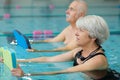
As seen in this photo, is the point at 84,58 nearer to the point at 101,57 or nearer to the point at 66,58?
the point at 101,57

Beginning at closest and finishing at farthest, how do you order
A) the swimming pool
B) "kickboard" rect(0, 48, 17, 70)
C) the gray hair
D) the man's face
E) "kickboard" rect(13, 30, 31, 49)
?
"kickboard" rect(0, 48, 17, 70) < the gray hair < the swimming pool < the man's face < "kickboard" rect(13, 30, 31, 49)

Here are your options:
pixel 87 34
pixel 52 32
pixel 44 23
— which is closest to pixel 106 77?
pixel 87 34

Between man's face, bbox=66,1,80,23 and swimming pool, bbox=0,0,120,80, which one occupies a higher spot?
man's face, bbox=66,1,80,23

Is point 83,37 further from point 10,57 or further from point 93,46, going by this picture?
point 10,57

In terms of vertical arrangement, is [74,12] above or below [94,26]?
above

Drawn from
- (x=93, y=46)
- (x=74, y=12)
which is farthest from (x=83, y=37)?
(x=74, y=12)

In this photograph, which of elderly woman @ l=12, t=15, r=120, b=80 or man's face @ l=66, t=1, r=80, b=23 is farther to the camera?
man's face @ l=66, t=1, r=80, b=23

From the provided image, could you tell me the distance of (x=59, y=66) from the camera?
3.99m

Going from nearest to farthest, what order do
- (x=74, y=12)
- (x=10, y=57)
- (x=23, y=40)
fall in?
1. (x=10, y=57)
2. (x=74, y=12)
3. (x=23, y=40)

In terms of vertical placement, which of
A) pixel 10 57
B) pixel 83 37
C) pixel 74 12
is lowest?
pixel 10 57

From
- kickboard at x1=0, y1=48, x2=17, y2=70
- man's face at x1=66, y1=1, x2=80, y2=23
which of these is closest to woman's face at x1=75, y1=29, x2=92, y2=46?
kickboard at x1=0, y1=48, x2=17, y2=70

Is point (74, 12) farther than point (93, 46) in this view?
A: Yes

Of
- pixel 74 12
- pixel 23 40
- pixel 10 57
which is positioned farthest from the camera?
pixel 23 40

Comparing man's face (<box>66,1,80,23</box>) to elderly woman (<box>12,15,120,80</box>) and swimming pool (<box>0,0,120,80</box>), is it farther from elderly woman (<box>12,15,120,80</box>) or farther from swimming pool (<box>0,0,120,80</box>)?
elderly woman (<box>12,15,120,80</box>)
